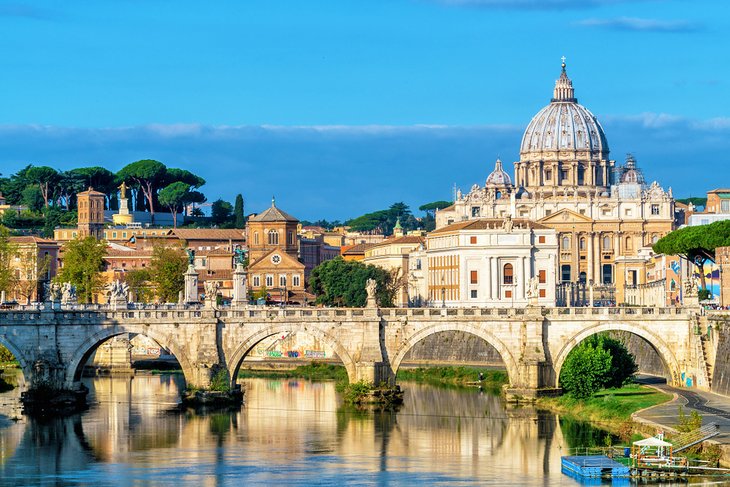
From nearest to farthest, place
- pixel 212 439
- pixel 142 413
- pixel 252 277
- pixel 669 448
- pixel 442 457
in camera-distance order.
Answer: pixel 669 448, pixel 442 457, pixel 212 439, pixel 142 413, pixel 252 277

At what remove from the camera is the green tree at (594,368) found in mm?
80812

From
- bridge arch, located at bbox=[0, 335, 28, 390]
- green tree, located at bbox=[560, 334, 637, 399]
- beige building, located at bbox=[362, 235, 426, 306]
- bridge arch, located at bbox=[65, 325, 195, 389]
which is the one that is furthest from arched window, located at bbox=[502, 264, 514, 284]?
bridge arch, located at bbox=[0, 335, 28, 390]

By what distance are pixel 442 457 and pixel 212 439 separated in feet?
33.6

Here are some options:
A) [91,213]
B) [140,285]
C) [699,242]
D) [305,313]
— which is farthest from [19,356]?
[91,213]

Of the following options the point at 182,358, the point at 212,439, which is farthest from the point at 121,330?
the point at 212,439

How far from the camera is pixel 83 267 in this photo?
12750 cm

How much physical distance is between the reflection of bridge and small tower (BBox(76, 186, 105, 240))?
107m

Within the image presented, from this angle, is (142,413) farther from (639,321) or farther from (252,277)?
(252,277)

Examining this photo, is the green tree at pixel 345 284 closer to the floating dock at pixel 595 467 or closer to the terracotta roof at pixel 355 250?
the terracotta roof at pixel 355 250

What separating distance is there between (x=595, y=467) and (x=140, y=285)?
80301 mm

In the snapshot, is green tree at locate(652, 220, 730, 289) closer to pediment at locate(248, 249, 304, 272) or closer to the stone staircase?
the stone staircase

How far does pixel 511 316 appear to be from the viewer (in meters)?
84.6

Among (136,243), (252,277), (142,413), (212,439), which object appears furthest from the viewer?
(136,243)

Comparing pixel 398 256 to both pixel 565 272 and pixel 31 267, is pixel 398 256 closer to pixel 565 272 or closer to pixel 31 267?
pixel 565 272
